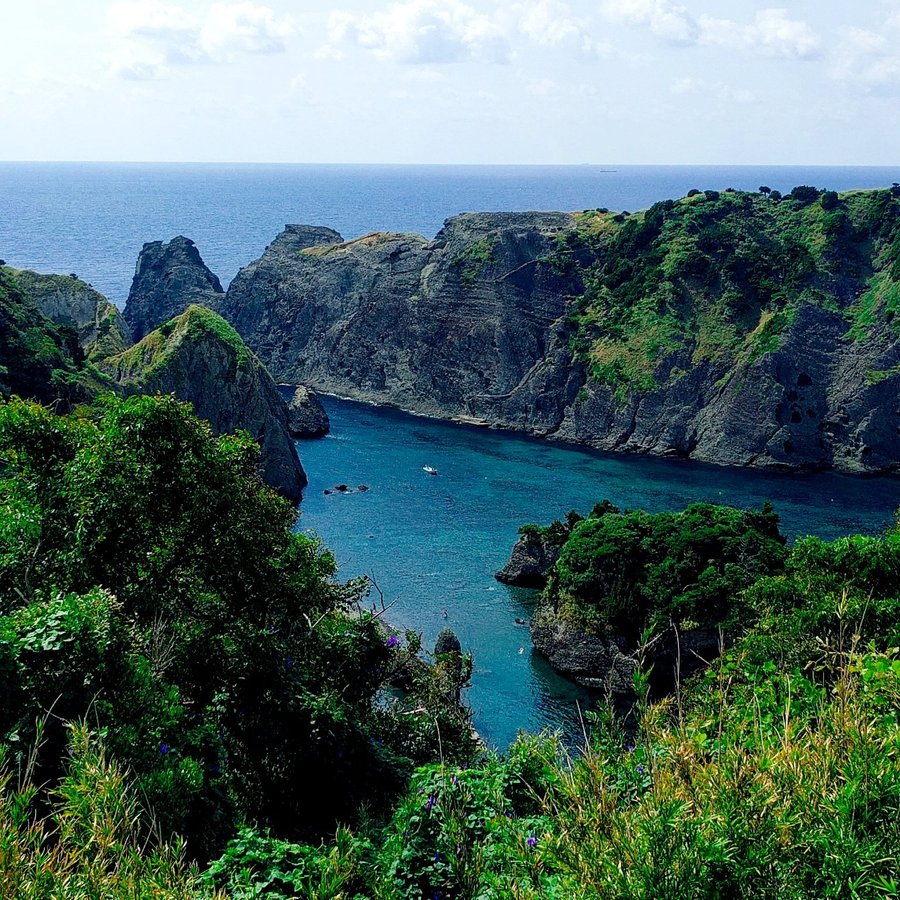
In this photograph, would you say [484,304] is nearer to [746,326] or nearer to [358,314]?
[358,314]

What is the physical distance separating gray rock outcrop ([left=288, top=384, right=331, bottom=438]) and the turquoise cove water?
6.78ft

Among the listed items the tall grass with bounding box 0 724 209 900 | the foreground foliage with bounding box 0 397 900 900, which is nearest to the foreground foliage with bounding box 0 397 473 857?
the foreground foliage with bounding box 0 397 900 900

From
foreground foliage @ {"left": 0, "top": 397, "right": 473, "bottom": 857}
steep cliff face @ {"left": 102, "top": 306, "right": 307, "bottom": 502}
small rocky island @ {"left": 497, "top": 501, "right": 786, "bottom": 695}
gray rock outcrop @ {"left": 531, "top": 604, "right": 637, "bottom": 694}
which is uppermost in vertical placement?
foreground foliage @ {"left": 0, "top": 397, "right": 473, "bottom": 857}

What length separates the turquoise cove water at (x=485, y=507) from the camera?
51.9m

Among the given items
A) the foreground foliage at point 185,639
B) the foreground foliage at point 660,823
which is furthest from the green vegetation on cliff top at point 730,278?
the foreground foliage at point 660,823

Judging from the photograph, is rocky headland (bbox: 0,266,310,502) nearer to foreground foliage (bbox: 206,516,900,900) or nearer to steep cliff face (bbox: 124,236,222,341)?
steep cliff face (bbox: 124,236,222,341)

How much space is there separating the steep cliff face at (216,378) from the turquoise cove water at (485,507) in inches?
180

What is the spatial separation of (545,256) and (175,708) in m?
117

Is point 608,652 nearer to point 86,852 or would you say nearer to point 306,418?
point 86,852

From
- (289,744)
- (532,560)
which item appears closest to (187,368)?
(532,560)

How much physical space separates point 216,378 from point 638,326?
173 ft

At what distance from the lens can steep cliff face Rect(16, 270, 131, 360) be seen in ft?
346

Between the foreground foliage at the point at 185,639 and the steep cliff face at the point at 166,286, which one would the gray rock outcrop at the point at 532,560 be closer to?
the foreground foliage at the point at 185,639

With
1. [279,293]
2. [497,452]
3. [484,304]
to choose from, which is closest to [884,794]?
[497,452]
